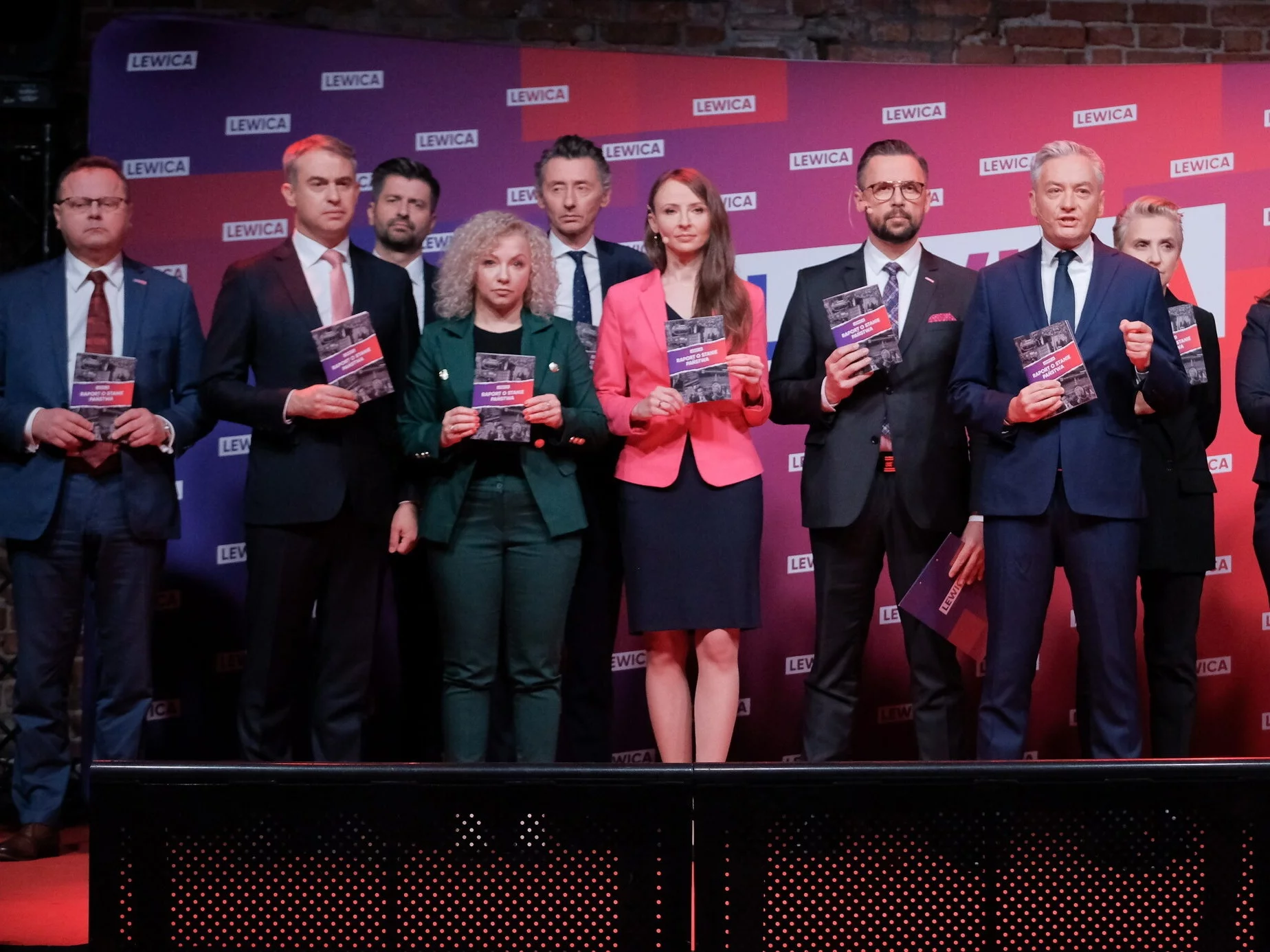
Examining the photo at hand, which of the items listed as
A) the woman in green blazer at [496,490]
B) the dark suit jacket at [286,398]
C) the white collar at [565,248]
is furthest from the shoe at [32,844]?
the white collar at [565,248]

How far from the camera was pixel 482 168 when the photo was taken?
4.67 meters

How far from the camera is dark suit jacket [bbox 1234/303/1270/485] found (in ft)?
13.6

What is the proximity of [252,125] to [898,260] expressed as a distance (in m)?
2.20

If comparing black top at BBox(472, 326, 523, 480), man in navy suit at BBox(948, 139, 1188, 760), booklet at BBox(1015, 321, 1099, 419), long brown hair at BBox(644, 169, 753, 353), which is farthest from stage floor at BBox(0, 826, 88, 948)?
booklet at BBox(1015, 321, 1099, 419)

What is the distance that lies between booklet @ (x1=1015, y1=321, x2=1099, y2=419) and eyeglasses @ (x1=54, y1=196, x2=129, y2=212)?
2561mm

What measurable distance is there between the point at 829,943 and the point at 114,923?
3.34ft

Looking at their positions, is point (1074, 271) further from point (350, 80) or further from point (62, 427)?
point (62, 427)

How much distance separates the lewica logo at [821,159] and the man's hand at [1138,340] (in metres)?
1.55

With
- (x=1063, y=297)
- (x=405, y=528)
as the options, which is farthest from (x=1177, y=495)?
(x=405, y=528)

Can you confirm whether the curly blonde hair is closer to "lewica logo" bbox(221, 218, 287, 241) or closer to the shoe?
"lewica logo" bbox(221, 218, 287, 241)

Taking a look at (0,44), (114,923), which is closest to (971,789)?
(114,923)

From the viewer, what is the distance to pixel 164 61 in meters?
4.55

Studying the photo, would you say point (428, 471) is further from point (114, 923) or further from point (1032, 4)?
point (1032, 4)

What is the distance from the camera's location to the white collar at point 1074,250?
366cm
